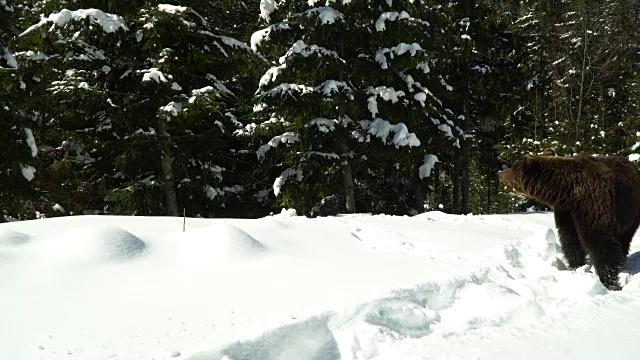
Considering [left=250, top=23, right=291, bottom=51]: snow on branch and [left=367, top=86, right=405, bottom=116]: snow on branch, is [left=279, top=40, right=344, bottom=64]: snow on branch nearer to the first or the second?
[left=250, top=23, right=291, bottom=51]: snow on branch

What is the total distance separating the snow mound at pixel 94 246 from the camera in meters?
3.61

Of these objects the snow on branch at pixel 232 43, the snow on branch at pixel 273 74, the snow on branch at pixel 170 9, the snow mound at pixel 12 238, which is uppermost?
the snow on branch at pixel 170 9

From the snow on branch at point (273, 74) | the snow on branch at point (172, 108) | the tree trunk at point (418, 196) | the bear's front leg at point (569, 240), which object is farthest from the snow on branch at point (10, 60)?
the tree trunk at point (418, 196)

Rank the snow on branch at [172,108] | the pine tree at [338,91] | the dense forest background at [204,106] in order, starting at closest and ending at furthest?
the snow on branch at [172,108] < the dense forest background at [204,106] < the pine tree at [338,91]

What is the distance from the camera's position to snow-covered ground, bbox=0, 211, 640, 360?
2.68 metres

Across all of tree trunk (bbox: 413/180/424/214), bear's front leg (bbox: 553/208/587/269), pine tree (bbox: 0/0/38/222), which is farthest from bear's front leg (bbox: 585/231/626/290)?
pine tree (bbox: 0/0/38/222)

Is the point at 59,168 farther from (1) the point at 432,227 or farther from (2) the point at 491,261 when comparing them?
(2) the point at 491,261

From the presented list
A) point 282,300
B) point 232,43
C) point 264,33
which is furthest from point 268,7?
point 282,300

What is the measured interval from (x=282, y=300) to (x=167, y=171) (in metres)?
8.57

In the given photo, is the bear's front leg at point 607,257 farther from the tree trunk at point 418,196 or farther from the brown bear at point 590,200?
the tree trunk at point 418,196

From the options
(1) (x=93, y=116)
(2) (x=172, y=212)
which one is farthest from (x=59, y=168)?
(2) (x=172, y=212)

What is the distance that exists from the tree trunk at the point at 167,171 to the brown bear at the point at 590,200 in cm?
775

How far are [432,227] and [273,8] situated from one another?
706 centimetres

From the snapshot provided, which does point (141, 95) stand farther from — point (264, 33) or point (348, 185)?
point (348, 185)
